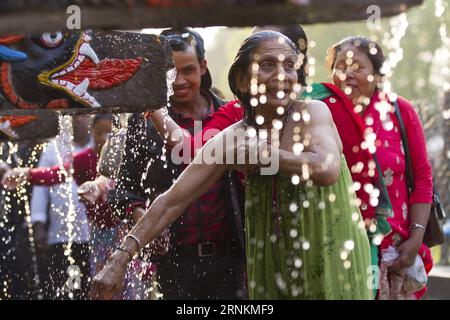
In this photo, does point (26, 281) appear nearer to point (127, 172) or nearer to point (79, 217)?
point (79, 217)

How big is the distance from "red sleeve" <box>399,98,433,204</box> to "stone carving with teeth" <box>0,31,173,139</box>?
1564 mm

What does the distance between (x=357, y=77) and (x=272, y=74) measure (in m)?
1.19

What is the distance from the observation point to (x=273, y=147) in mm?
4570

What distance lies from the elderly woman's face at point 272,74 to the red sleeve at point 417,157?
3.72 feet

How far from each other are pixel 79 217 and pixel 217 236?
251cm

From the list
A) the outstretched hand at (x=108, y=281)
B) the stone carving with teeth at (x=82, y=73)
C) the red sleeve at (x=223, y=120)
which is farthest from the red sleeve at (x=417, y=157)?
the outstretched hand at (x=108, y=281)

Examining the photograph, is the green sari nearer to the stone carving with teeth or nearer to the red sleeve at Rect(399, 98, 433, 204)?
the stone carving with teeth

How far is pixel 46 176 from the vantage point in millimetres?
8023

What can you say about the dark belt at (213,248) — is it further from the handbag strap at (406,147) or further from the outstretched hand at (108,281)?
the outstretched hand at (108,281)

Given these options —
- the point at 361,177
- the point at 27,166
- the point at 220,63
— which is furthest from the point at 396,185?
the point at 220,63

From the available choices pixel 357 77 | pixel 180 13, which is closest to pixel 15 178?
pixel 357 77

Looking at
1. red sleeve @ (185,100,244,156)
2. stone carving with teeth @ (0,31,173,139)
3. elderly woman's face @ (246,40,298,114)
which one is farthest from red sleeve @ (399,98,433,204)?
stone carving with teeth @ (0,31,173,139)

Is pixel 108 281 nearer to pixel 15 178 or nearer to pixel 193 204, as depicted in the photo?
pixel 193 204

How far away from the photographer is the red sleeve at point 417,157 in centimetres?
592
